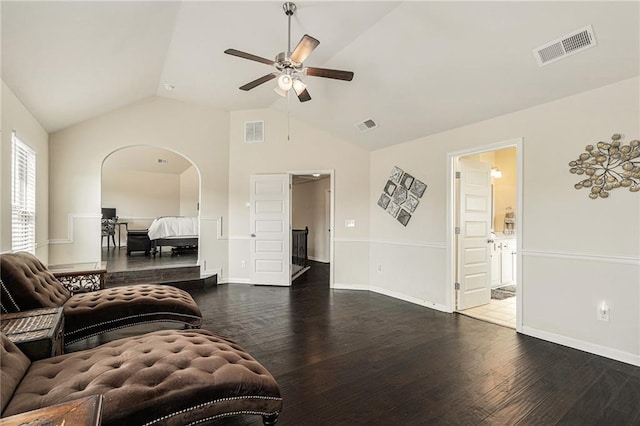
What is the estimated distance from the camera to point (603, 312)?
2855mm

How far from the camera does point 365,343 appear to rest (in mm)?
3107

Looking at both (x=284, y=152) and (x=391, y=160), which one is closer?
(x=391, y=160)

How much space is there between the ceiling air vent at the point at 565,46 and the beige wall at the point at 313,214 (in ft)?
19.9

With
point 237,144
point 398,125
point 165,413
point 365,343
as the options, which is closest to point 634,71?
point 398,125

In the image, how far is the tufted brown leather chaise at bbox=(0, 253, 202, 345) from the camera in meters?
2.32

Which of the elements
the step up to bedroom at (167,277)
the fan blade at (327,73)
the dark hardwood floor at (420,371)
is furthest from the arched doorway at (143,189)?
the fan blade at (327,73)

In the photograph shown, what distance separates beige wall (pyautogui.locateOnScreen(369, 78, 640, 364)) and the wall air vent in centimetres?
347

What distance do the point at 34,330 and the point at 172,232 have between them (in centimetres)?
546

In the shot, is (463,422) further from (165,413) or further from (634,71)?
(634,71)

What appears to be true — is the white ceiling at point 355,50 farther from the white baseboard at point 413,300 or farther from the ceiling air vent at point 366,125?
the white baseboard at point 413,300

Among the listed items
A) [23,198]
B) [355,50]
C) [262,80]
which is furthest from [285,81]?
[23,198]

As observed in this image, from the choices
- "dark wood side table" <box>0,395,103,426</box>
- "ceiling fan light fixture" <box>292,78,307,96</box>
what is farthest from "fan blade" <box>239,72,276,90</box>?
"dark wood side table" <box>0,395,103,426</box>

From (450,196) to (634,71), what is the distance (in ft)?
6.86

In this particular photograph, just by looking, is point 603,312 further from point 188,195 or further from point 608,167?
point 188,195
